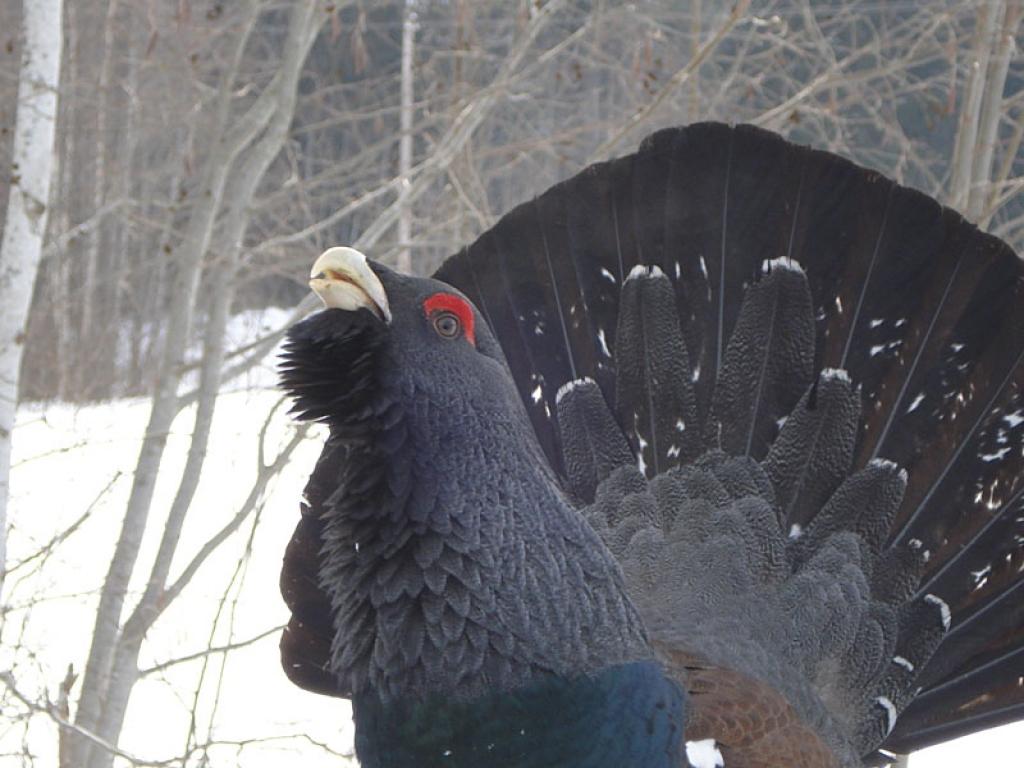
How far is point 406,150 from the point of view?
Result: 746cm

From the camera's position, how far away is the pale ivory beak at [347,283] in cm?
227

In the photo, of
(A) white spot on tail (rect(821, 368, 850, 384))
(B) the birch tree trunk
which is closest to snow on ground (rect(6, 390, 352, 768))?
(B) the birch tree trunk

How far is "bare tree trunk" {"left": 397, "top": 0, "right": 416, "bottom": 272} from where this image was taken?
5.17 meters

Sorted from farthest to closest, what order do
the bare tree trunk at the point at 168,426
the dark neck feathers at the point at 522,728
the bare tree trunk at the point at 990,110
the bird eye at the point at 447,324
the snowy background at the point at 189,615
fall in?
the snowy background at the point at 189,615 → the bare tree trunk at the point at 990,110 → the bare tree trunk at the point at 168,426 → the bird eye at the point at 447,324 → the dark neck feathers at the point at 522,728

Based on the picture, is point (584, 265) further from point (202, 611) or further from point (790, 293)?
point (202, 611)

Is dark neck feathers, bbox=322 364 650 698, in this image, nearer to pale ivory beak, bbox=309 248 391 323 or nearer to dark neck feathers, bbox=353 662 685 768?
dark neck feathers, bbox=353 662 685 768

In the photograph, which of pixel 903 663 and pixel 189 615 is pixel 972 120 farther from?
pixel 189 615

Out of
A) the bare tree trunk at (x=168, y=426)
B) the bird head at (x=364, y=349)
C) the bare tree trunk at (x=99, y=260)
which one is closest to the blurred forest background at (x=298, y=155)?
the bare tree trunk at (x=168, y=426)

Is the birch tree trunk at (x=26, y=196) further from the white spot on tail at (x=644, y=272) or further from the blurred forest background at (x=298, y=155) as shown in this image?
the white spot on tail at (x=644, y=272)

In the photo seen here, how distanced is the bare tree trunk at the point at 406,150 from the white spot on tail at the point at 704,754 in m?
2.79

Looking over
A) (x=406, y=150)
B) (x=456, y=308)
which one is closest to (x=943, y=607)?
(x=456, y=308)

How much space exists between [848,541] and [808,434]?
28cm

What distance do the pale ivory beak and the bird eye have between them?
0.09 metres

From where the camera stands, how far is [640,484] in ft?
10.9
